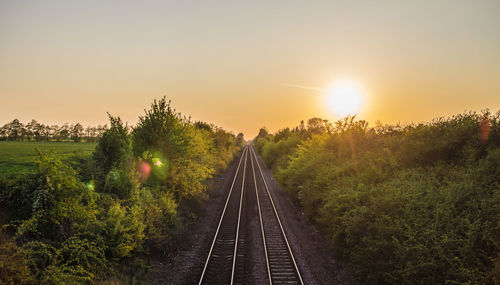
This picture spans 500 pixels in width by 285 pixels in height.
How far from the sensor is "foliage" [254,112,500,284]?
7.02 metres

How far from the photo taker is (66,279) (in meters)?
7.07

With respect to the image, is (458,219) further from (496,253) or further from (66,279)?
(66,279)

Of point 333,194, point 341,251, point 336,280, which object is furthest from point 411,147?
point 336,280

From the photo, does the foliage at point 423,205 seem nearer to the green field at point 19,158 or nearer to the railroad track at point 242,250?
the railroad track at point 242,250

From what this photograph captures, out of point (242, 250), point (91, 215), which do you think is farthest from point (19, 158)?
point (242, 250)

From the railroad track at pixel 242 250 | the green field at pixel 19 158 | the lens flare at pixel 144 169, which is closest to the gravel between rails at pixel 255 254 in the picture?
the railroad track at pixel 242 250

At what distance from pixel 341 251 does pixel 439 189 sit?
5.03m

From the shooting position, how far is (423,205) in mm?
8938

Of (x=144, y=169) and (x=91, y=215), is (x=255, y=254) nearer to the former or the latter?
(x=91, y=215)

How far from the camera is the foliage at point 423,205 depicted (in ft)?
23.0

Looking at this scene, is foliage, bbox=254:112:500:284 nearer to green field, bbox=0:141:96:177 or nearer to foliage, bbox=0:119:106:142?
green field, bbox=0:141:96:177

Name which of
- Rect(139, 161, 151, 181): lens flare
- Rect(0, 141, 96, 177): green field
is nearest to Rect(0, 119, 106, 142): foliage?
Rect(0, 141, 96, 177): green field

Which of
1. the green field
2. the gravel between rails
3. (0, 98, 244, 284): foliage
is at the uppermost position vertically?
the green field

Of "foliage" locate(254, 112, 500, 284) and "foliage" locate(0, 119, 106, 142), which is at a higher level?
"foliage" locate(0, 119, 106, 142)
